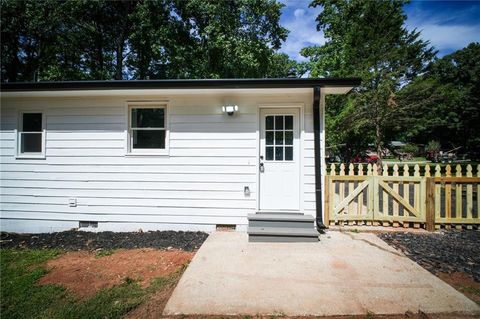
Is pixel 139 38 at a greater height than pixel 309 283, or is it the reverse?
pixel 139 38

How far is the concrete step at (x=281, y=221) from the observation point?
167 inches

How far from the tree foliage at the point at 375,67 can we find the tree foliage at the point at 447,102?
0.72m

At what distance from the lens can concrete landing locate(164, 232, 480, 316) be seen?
7.72 feet

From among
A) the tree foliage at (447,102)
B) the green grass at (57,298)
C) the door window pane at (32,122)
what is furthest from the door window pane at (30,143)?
Result: the tree foliage at (447,102)

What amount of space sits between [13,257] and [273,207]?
4.48m

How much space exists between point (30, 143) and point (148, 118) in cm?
273

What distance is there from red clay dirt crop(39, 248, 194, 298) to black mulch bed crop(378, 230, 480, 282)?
3457 mm

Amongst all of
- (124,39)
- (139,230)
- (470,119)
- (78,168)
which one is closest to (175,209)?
(139,230)

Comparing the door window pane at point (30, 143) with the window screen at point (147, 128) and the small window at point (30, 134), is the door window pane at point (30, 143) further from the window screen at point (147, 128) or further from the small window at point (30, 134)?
the window screen at point (147, 128)

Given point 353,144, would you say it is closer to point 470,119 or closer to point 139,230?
point 139,230

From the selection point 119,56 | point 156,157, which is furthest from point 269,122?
point 119,56

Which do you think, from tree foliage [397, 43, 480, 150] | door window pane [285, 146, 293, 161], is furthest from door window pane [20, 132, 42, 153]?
tree foliage [397, 43, 480, 150]

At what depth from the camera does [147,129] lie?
4.94m

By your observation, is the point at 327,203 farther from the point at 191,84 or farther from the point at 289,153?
the point at 191,84
